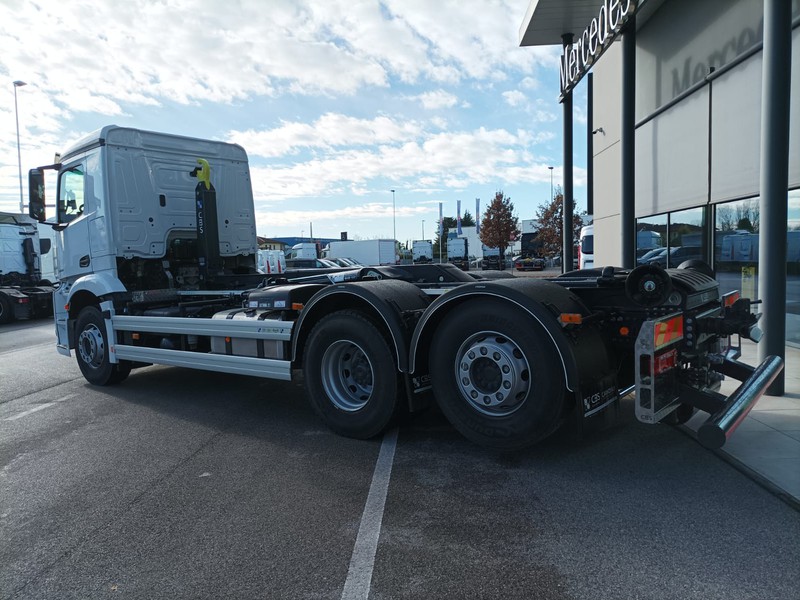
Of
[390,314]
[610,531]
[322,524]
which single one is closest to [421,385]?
[390,314]

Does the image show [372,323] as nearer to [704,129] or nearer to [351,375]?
[351,375]

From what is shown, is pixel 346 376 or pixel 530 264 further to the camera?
pixel 530 264

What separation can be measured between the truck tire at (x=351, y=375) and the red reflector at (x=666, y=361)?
2042 mm

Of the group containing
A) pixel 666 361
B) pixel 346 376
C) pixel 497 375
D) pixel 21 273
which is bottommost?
pixel 346 376

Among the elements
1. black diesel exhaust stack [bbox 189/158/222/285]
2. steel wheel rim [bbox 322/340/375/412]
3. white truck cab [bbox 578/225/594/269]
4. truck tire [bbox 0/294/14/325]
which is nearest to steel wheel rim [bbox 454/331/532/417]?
steel wheel rim [bbox 322/340/375/412]

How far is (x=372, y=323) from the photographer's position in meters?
5.23

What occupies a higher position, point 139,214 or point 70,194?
point 70,194

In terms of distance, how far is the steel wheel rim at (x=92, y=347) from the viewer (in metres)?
8.18

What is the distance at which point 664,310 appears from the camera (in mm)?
4520

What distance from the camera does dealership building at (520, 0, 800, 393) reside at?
6387 mm

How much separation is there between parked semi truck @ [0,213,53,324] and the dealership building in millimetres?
16553

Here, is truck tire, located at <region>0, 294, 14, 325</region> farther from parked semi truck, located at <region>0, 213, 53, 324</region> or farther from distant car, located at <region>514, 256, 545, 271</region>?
distant car, located at <region>514, 256, 545, 271</region>

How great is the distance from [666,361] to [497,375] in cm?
123

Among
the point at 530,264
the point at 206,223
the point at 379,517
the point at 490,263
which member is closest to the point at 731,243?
the point at 206,223
